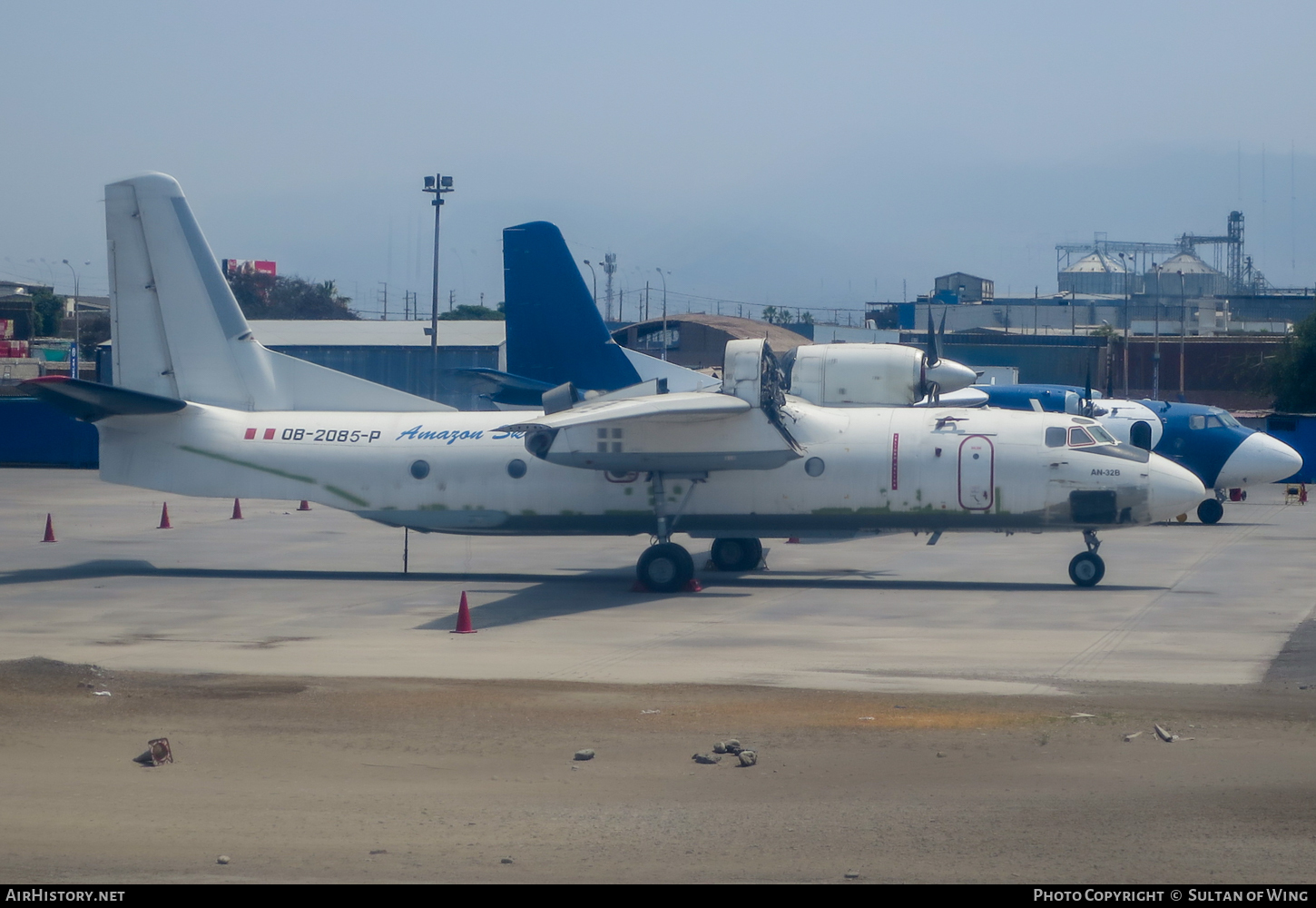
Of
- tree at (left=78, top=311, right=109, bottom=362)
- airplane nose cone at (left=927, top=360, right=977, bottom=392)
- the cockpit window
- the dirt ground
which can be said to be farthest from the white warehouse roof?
the dirt ground

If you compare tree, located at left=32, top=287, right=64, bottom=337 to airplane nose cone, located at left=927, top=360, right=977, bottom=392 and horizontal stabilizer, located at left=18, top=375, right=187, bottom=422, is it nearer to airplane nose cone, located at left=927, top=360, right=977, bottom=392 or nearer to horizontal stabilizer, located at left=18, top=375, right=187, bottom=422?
horizontal stabilizer, located at left=18, top=375, right=187, bottom=422

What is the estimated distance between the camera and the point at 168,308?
901 inches

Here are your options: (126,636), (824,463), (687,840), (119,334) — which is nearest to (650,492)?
(824,463)

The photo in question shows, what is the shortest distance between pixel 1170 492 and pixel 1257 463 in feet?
44.4

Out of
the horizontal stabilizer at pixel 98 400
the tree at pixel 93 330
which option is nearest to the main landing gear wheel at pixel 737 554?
the horizontal stabilizer at pixel 98 400

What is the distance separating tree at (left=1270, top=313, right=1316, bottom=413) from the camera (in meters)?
62.7

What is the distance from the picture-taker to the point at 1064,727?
10844 millimetres

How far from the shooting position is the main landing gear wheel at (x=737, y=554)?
22984 millimetres

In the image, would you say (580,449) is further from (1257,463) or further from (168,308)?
(1257,463)

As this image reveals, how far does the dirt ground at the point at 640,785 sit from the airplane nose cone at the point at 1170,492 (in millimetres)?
7514

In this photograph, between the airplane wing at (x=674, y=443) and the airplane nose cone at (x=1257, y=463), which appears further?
→ the airplane nose cone at (x=1257, y=463)

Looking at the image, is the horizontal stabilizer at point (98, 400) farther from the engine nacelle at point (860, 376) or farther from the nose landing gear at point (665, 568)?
the engine nacelle at point (860, 376)

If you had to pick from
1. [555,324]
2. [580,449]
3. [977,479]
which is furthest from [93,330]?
[977,479]

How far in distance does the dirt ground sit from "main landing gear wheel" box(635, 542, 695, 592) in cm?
737
